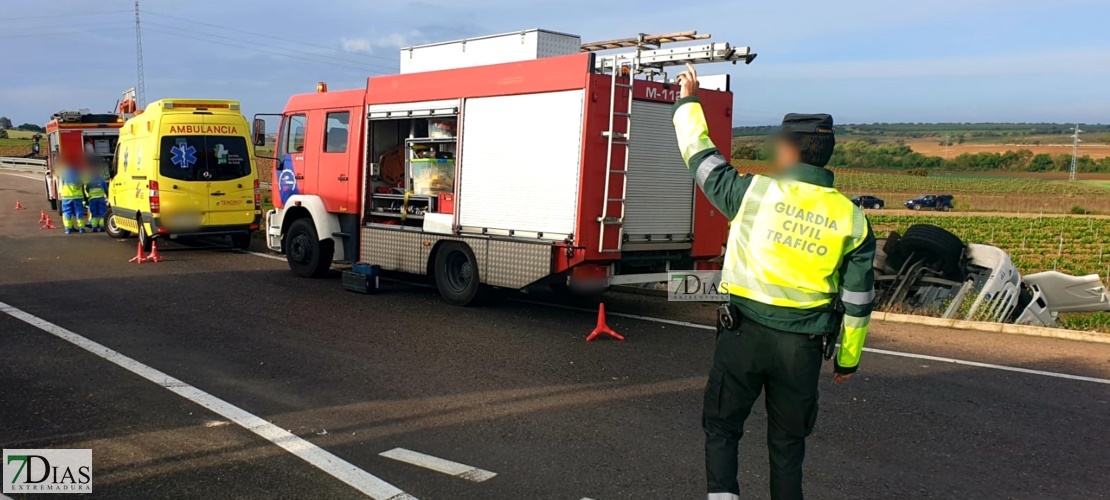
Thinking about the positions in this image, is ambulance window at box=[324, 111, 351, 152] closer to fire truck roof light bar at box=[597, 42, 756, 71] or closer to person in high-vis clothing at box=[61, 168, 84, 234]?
fire truck roof light bar at box=[597, 42, 756, 71]

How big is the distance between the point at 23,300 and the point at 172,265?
360cm

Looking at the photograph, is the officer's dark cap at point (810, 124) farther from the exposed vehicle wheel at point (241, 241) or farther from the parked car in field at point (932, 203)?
the parked car in field at point (932, 203)

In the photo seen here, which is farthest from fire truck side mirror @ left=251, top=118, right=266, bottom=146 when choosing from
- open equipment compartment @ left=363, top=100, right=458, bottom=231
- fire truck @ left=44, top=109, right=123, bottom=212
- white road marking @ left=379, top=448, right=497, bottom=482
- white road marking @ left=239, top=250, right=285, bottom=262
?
fire truck @ left=44, top=109, right=123, bottom=212

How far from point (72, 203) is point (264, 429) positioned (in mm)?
16212

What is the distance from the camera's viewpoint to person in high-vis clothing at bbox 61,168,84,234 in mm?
18625

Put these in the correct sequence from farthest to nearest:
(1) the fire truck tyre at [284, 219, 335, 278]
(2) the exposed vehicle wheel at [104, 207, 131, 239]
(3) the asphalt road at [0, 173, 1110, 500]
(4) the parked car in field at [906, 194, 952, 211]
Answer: (4) the parked car in field at [906, 194, 952, 211] → (2) the exposed vehicle wheel at [104, 207, 131, 239] → (1) the fire truck tyre at [284, 219, 335, 278] → (3) the asphalt road at [0, 173, 1110, 500]

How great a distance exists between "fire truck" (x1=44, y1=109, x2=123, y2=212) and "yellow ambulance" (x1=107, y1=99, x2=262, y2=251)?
4.90m

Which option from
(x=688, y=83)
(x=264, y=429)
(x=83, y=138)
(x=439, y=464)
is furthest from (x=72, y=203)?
(x=688, y=83)

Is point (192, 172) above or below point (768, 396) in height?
above

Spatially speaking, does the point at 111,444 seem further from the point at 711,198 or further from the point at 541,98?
the point at 541,98

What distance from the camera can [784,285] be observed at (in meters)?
3.42

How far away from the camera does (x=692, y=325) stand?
9055 mm

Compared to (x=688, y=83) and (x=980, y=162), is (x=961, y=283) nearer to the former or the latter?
Result: (x=688, y=83)

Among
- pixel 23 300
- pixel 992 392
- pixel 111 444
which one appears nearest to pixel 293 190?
pixel 23 300
